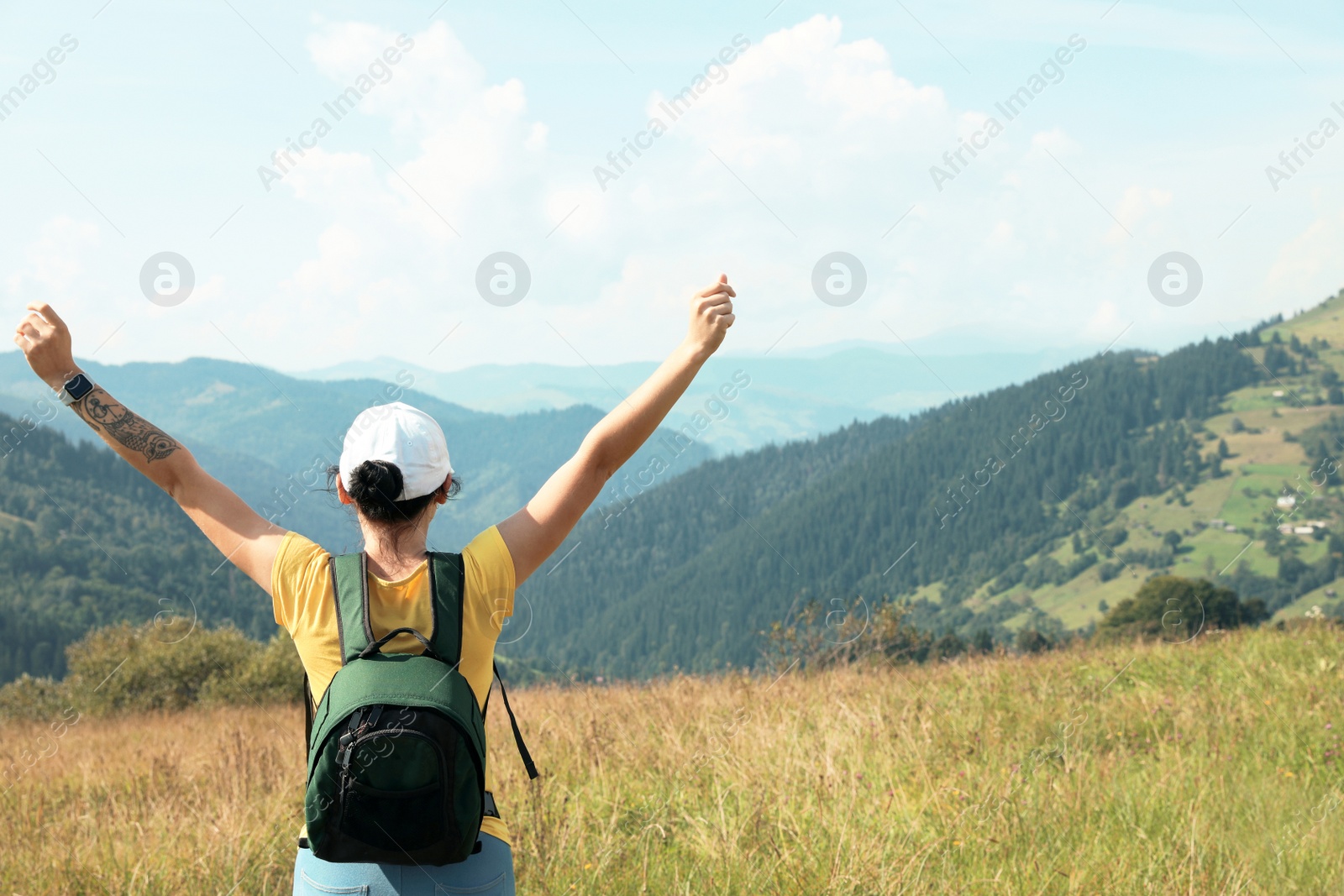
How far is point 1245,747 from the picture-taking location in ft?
16.7

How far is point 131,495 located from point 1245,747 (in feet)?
505

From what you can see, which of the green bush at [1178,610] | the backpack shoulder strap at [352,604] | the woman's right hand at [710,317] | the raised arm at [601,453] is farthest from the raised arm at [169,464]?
the green bush at [1178,610]

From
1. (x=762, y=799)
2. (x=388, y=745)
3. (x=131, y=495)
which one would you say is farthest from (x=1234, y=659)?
(x=131, y=495)

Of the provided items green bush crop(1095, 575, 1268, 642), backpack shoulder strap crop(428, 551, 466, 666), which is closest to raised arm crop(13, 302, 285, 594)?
backpack shoulder strap crop(428, 551, 466, 666)

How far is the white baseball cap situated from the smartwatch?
0.63 metres

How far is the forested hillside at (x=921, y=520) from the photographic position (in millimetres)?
135625

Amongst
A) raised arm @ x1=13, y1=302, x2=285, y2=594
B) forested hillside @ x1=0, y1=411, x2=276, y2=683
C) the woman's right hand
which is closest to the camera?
raised arm @ x1=13, y1=302, x2=285, y2=594

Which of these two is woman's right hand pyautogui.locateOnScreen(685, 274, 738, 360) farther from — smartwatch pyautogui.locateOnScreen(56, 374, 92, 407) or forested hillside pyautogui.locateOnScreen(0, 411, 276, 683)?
forested hillside pyautogui.locateOnScreen(0, 411, 276, 683)

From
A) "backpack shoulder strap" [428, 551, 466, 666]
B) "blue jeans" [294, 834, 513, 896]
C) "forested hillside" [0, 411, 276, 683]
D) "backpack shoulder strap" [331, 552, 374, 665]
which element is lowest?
"forested hillside" [0, 411, 276, 683]

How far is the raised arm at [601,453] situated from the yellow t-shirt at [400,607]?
0.06m

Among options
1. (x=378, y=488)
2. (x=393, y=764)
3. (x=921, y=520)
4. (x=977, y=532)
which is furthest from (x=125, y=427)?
(x=921, y=520)

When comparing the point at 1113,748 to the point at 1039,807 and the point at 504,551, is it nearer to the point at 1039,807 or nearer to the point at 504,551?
the point at 1039,807

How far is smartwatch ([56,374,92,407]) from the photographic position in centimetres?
200

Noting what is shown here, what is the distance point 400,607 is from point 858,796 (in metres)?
3.19
